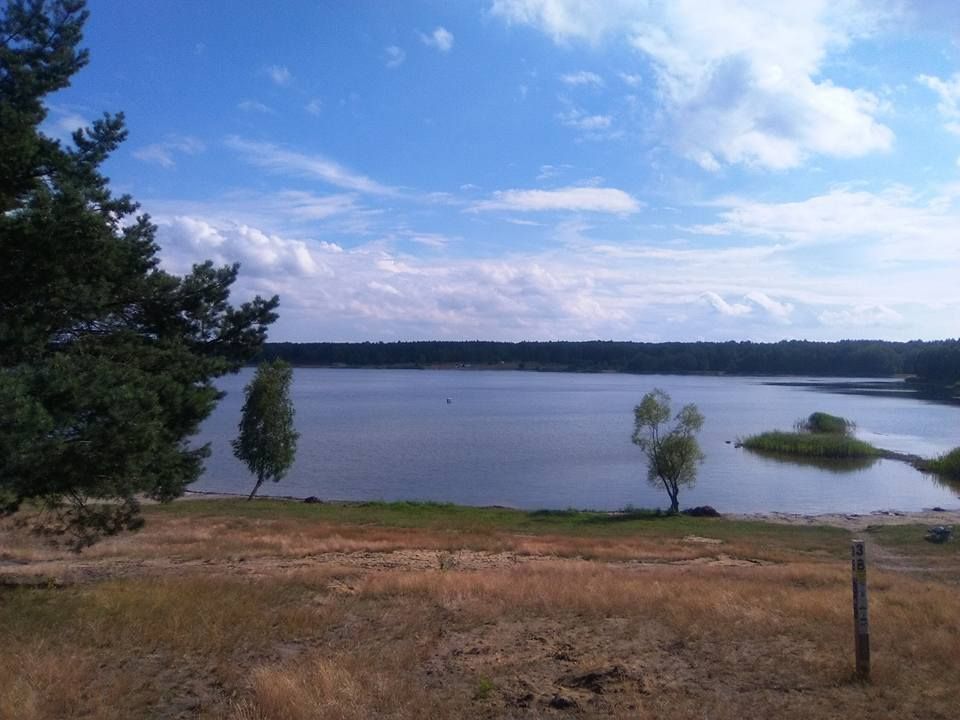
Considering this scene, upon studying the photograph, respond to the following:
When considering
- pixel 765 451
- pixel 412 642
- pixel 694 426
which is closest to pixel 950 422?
pixel 765 451

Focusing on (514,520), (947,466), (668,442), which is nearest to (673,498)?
(668,442)

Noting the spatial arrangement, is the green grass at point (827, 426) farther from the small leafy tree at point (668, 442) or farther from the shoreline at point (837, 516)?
the small leafy tree at point (668, 442)

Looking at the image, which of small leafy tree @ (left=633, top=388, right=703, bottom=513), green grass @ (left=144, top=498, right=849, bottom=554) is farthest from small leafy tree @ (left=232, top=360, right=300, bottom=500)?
small leafy tree @ (left=633, top=388, right=703, bottom=513)

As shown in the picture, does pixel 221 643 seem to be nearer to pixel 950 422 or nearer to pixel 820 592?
pixel 820 592

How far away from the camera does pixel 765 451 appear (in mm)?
72875

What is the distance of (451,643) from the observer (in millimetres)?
9359

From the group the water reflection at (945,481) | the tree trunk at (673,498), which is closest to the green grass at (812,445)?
the water reflection at (945,481)

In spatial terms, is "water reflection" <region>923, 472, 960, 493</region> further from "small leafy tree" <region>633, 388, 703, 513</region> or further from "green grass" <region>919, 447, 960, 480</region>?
"small leafy tree" <region>633, 388, 703, 513</region>

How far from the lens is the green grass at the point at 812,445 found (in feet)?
227

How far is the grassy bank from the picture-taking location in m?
7.06

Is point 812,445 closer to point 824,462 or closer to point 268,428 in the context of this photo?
point 824,462

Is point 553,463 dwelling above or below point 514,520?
below

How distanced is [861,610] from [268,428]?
4193 centimetres

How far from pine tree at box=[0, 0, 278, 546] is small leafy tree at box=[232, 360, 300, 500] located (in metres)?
32.4
